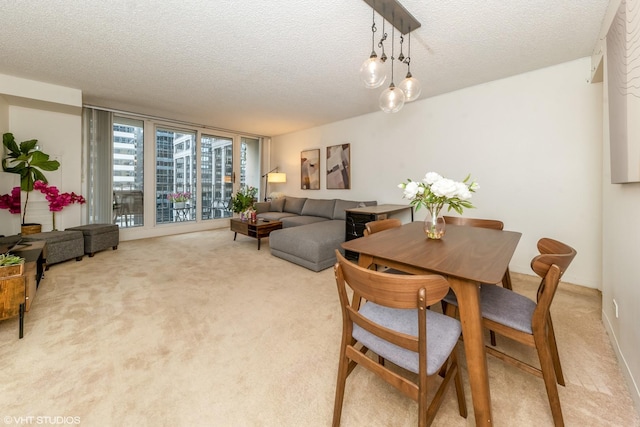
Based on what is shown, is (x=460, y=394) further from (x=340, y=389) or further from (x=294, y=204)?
(x=294, y=204)

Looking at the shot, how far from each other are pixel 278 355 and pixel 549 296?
146 cm

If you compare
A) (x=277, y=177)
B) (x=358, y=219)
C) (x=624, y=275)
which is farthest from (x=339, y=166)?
(x=624, y=275)

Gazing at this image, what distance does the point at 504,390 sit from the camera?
1.28 m

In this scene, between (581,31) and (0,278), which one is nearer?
(0,278)

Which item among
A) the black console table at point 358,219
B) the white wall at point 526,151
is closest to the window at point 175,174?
the black console table at point 358,219

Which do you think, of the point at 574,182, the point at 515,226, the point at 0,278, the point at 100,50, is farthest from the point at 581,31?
the point at 0,278

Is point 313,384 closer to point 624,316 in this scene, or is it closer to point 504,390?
point 504,390

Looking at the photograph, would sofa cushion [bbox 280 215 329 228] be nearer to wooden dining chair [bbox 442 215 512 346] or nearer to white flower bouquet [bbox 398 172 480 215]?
wooden dining chair [bbox 442 215 512 346]

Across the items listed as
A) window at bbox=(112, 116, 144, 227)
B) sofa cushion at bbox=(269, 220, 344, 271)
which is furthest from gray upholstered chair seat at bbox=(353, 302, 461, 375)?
window at bbox=(112, 116, 144, 227)

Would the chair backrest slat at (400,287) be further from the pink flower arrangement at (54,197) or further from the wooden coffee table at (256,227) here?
the pink flower arrangement at (54,197)

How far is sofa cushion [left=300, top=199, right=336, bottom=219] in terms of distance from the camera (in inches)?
190

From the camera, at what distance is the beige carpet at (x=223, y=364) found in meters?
1.16

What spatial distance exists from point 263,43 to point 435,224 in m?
2.25

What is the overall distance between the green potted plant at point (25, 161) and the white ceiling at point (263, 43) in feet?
3.05
